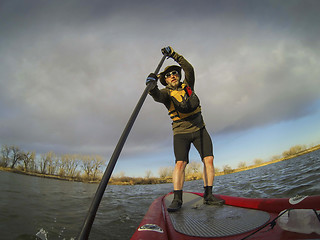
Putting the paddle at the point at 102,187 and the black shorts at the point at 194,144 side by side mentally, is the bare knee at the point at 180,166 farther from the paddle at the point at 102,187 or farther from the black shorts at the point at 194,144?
the paddle at the point at 102,187

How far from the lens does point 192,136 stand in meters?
2.77

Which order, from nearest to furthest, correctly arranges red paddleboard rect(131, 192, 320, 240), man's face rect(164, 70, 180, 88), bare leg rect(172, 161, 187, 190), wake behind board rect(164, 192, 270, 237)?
red paddleboard rect(131, 192, 320, 240)
wake behind board rect(164, 192, 270, 237)
bare leg rect(172, 161, 187, 190)
man's face rect(164, 70, 180, 88)

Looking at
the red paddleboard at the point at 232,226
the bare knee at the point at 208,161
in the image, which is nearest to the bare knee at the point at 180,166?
the bare knee at the point at 208,161

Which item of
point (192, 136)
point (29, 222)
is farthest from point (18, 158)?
point (192, 136)

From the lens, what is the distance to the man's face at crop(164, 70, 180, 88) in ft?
10.1

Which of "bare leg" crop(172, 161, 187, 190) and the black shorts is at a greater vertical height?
the black shorts

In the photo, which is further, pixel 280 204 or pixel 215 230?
pixel 280 204

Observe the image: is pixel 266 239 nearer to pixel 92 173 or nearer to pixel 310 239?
pixel 310 239

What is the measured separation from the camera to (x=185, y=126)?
9.28 ft

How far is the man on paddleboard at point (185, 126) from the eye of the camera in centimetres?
256

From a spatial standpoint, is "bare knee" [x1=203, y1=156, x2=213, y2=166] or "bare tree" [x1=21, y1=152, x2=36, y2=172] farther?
"bare tree" [x1=21, y1=152, x2=36, y2=172]

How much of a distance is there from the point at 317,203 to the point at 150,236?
5.38 feet

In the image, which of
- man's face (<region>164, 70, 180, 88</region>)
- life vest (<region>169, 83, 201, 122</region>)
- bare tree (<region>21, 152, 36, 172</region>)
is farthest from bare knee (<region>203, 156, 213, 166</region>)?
bare tree (<region>21, 152, 36, 172</region>)

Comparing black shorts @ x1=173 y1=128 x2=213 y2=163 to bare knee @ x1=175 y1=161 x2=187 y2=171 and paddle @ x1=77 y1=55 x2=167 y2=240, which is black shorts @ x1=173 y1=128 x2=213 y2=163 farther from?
paddle @ x1=77 y1=55 x2=167 y2=240
